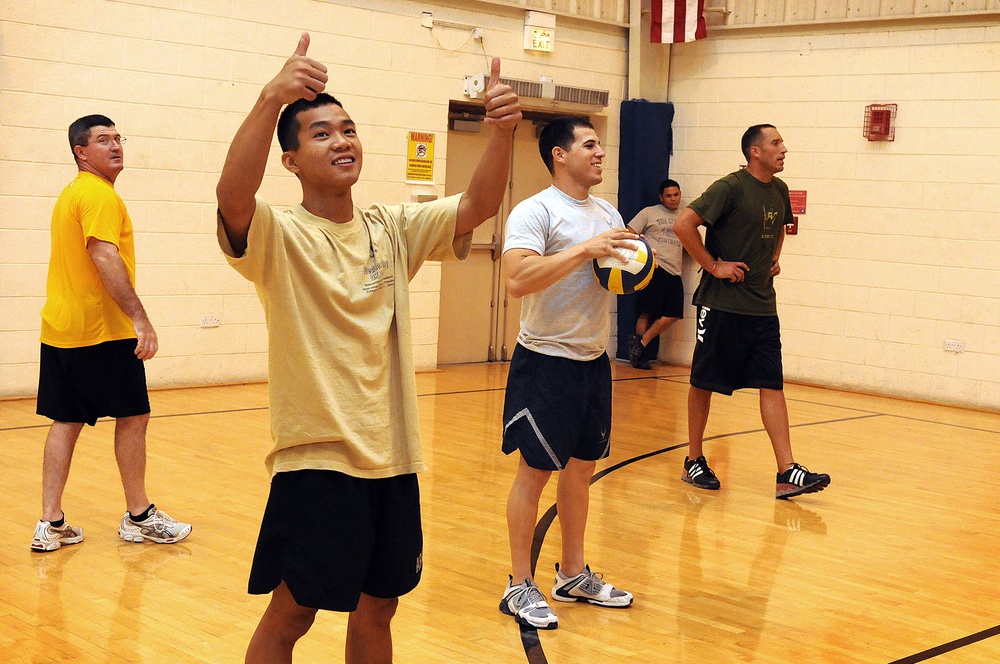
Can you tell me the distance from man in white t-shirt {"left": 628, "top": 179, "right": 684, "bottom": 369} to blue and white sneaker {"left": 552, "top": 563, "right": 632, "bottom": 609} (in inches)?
261

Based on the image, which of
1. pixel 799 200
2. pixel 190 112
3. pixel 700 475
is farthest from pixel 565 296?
pixel 799 200

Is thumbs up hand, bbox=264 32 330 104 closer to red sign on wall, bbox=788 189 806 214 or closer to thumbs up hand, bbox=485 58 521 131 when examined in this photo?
thumbs up hand, bbox=485 58 521 131

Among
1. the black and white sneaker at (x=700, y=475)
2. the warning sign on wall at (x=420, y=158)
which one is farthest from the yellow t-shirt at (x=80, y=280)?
the warning sign on wall at (x=420, y=158)

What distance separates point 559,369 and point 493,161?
4.69ft

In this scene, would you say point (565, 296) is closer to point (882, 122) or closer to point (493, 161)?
point (493, 161)

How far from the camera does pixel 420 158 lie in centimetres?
937

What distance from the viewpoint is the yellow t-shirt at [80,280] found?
433 cm

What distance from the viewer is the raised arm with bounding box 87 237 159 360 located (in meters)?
4.24

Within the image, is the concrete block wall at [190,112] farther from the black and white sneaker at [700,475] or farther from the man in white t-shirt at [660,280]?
the black and white sneaker at [700,475]

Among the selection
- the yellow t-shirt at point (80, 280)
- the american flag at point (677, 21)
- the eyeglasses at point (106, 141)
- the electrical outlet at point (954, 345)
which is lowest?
the electrical outlet at point (954, 345)

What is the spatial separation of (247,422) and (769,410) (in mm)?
3378

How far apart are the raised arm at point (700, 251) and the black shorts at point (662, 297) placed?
4746 millimetres

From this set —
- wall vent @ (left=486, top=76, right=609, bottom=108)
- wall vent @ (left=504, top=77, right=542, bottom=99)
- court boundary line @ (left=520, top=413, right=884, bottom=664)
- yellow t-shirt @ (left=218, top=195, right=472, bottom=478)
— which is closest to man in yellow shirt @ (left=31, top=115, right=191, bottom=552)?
court boundary line @ (left=520, top=413, right=884, bottom=664)

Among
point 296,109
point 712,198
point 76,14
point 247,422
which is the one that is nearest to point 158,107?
point 76,14
